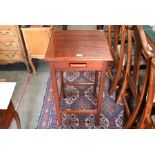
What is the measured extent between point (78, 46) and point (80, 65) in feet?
0.49

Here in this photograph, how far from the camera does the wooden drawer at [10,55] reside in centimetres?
203

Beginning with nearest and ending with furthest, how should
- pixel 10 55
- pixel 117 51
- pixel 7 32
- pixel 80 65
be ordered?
pixel 80 65, pixel 117 51, pixel 7 32, pixel 10 55

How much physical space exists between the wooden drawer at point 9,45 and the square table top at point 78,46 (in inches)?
28.1

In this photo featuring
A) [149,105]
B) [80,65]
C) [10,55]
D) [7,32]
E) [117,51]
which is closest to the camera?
[149,105]

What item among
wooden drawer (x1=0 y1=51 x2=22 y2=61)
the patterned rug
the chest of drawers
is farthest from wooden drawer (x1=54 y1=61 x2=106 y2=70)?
wooden drawer (x1=0 y1=51 x2=22 y2=61)

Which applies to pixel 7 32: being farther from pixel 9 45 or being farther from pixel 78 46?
pixel 78 46

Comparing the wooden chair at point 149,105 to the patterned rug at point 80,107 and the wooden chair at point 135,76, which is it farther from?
the patterned rug at point 80,107

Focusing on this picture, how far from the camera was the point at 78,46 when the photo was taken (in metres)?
1.25

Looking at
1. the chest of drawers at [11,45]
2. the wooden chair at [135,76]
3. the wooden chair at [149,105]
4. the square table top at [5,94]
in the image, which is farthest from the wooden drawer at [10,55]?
the wooden chair at [149,105]

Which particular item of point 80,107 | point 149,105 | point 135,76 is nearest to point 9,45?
point 80,107

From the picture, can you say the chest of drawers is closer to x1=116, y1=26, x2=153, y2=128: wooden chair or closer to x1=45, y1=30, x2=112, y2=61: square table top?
x1=45, y1=30, x2=112, y2=61: square table top

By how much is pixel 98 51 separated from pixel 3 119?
69 cm
